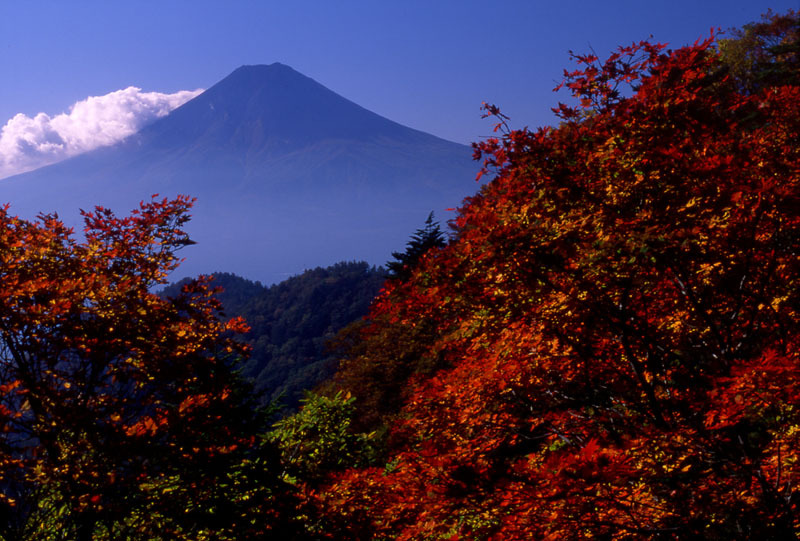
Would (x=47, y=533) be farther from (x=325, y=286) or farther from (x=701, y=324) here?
(x=325, y=286)

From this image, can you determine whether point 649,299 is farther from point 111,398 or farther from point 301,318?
point 301,318

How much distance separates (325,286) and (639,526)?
10714cm

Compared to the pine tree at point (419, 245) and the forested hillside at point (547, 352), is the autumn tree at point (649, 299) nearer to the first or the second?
the forested hillside at point (547, 352)

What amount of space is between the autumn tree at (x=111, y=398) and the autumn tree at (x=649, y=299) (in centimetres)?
248

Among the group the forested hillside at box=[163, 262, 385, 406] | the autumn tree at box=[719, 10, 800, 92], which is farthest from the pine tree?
the forested hillside at box=[163, 262, 385, 406]

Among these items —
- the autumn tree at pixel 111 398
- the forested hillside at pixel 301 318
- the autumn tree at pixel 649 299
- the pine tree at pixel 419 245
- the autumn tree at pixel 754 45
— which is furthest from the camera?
the forested hillside at pixel 301 318

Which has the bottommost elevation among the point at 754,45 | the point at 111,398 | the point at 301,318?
the point at 111,398

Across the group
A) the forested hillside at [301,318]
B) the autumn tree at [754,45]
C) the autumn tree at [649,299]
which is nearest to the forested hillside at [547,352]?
the autumn tree at [649,299]

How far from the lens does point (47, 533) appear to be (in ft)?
18.5

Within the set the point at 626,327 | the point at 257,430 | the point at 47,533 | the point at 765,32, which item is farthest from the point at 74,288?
the point at 765,32

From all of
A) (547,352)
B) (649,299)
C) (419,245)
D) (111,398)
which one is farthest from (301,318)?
(649,299)

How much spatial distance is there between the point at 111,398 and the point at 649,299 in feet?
21.7

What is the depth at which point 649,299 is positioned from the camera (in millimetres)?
5957

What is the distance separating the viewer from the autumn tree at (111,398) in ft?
17.1
